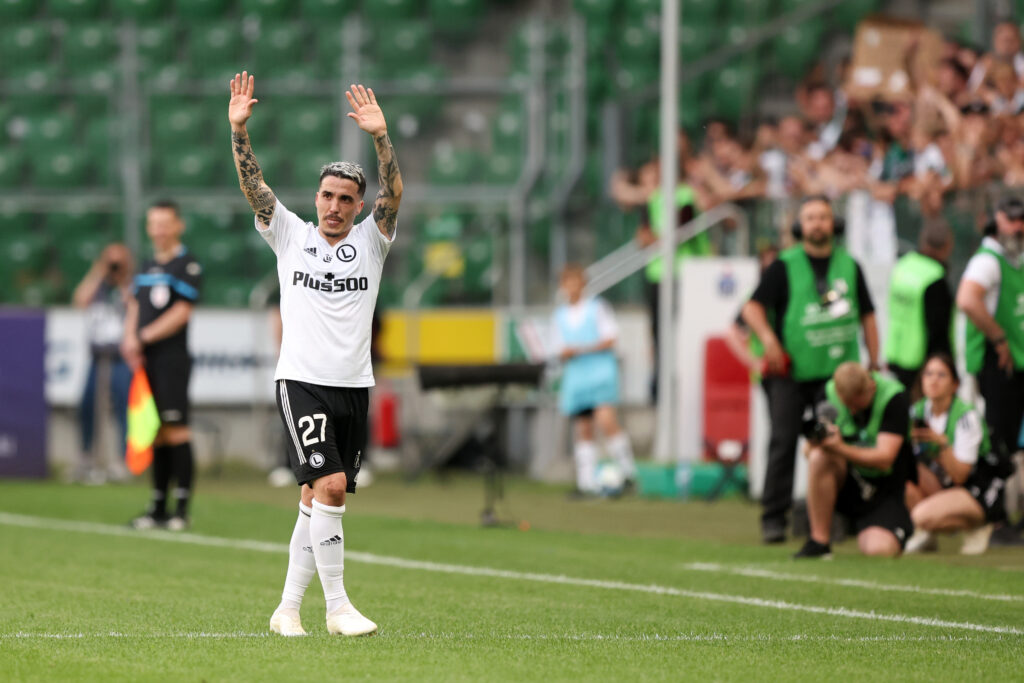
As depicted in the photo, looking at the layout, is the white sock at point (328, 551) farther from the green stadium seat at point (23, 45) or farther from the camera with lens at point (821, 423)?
the green stadium seat at point (23, 45)

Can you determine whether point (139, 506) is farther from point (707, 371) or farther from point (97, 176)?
point (97, 176)

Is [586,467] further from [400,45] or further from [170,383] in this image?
[400,45]

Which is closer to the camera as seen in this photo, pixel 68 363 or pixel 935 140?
pixel 935 140

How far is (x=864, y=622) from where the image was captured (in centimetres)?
764

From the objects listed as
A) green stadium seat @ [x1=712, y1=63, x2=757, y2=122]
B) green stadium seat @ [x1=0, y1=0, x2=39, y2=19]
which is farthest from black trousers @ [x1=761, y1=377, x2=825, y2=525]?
green stadium seat @ [x1=0, y1=0, x2=39, y2=19]

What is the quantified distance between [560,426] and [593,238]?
2.56 meters

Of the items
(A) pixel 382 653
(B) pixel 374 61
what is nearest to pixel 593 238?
(B) pixel 374 61

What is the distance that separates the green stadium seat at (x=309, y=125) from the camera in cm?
2083

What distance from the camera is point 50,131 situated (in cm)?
2142

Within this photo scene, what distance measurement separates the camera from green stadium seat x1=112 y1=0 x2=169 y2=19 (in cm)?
2328

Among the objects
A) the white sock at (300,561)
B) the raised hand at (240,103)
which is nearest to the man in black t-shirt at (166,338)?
the raised hand at (240,103)

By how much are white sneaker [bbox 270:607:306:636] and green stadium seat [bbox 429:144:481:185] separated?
14.0 meters

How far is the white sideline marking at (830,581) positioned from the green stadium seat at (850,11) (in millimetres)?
13426

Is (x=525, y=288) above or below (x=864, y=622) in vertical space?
above
